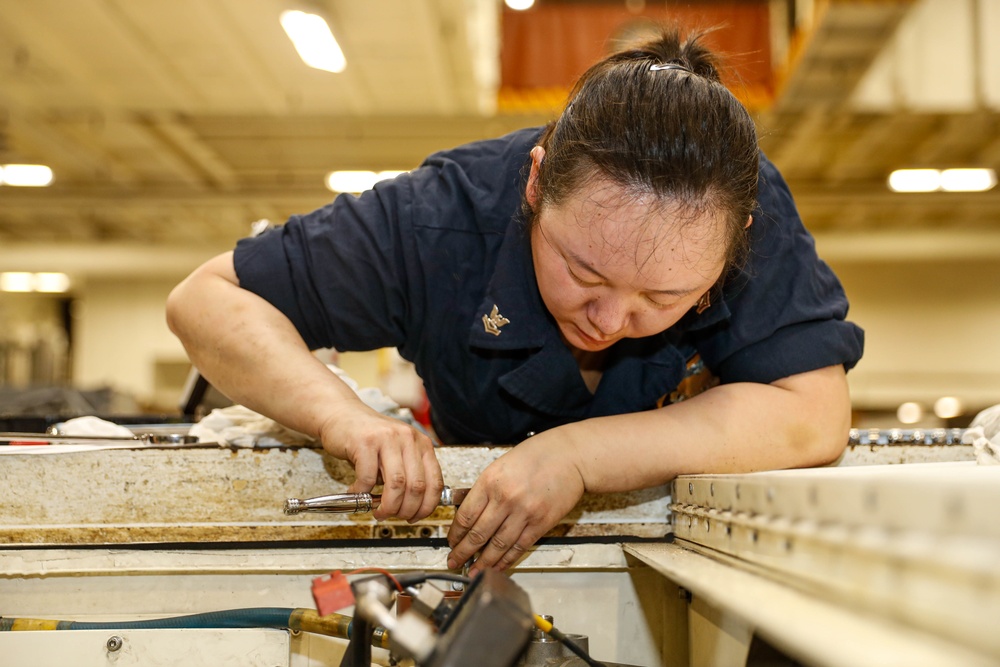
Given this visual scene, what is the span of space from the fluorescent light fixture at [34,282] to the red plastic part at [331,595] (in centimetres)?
857

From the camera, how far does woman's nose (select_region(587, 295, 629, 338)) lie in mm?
775

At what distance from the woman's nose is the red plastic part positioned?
0.37 m

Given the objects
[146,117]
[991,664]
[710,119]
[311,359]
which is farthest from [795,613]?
[146,117]

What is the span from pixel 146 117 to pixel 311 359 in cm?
465

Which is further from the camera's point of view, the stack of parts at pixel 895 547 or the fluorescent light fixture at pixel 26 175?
the fluorescent light fixture at pixel 26 175

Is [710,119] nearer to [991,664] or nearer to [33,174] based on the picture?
[991,664]

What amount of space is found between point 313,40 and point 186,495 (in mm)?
3236

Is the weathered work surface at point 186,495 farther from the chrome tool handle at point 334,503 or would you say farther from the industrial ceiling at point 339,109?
the industrial ceiling at point 339,109

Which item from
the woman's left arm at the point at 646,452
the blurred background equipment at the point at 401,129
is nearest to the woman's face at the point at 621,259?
the woman's left arm at the point at 646,452

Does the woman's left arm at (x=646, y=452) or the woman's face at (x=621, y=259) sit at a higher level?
the woman's face at (x=621, y=259)

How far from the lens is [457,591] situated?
2.41ft

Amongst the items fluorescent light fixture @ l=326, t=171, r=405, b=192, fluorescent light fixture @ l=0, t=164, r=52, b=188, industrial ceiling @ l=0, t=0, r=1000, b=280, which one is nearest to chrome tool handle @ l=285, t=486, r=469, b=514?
industrial ceiling @ l=0, t=0, r=1000, b=280

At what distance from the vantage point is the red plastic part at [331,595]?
0.51 m

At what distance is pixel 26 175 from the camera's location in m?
5.70
